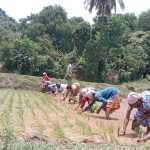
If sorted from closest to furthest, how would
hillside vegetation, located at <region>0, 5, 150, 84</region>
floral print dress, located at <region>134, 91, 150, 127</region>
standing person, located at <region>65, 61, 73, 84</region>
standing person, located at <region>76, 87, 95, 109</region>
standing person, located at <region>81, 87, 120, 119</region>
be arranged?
floral print dress, located at <region>134, 91, 150, 127</region>
standing person, located at <region>81, 87, 120, 119</region>
standing person, located at <region>76, 87, 95, 109</region>
standing person, located at <region>65, 61, 73, 84</region>
hillside vegetation, located at <region>0, 5, 150, 84</region>

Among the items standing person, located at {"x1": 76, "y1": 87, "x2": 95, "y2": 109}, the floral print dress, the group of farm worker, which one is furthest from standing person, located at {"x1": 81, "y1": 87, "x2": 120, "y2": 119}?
the floral print dress

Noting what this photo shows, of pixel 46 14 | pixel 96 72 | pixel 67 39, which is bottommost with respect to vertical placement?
pixel 96 72

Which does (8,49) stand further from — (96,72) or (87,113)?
(87,113)

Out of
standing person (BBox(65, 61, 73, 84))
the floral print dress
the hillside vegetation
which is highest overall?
the hillside vegetation

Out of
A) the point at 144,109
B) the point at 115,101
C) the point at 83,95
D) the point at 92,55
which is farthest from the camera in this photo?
the point at 92,55

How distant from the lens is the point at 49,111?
445 inches

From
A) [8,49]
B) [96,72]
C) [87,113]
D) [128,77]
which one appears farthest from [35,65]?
[87,113]

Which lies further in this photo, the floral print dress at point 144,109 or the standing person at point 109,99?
the standing person at point 109,99

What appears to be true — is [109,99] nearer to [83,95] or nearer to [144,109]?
[83,95]

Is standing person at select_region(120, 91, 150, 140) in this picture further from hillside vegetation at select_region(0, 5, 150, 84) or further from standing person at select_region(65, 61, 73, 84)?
hillside vegetation at select_region(0, 5, 150, 84)

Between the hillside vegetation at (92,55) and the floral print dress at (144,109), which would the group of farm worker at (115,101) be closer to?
the floral print dress at (144,109)

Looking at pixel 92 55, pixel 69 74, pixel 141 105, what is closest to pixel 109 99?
pixel 141 105

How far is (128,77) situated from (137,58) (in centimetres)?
214

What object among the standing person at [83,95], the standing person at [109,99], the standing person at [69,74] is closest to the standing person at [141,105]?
the standing person at [109,99]
